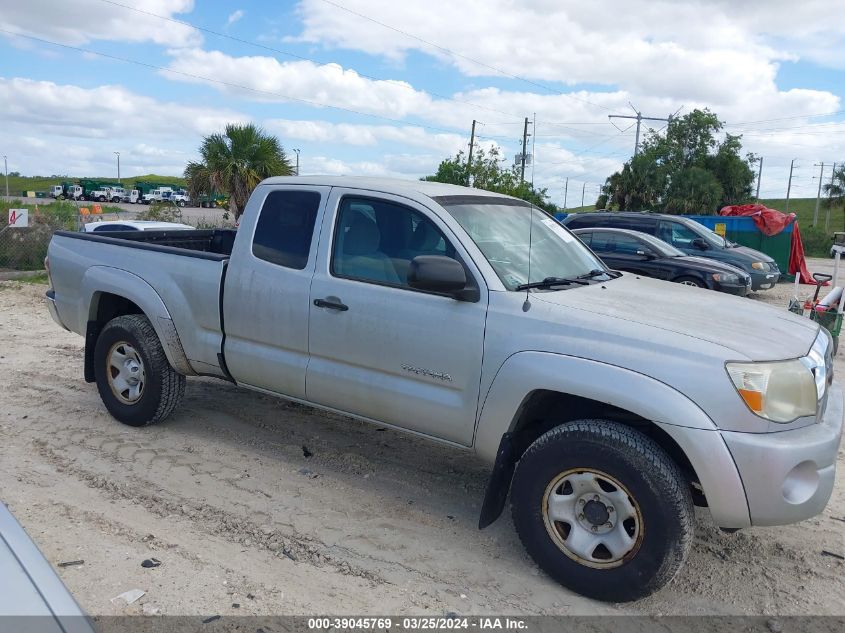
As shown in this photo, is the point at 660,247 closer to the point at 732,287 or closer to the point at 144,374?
the point at 732,287

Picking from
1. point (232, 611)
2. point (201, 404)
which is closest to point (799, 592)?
point (232, 611)

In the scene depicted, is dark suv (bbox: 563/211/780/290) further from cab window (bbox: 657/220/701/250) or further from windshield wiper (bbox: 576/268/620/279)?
windshield wiper (bbox: 576/268/620/279)

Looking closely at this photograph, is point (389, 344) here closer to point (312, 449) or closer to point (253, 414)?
point (312, 449)

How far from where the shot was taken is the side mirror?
3.73 metres

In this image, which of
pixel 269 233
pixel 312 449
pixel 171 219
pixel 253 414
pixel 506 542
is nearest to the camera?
pixel 506 542

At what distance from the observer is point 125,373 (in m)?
5.58

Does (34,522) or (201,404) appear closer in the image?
(34,522)

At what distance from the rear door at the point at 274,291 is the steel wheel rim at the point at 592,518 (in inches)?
71.5

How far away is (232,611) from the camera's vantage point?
330 centimetres

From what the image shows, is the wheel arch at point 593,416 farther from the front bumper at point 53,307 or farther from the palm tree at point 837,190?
the palm tree at point 837,190

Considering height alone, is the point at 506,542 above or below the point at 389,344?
below

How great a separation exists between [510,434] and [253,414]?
10.2 feet

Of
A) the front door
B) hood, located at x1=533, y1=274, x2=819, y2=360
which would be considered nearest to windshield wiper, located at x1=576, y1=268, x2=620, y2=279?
hood, located at x1=533, y1=274, x2=819, y2=360

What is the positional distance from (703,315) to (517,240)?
3.84ft
